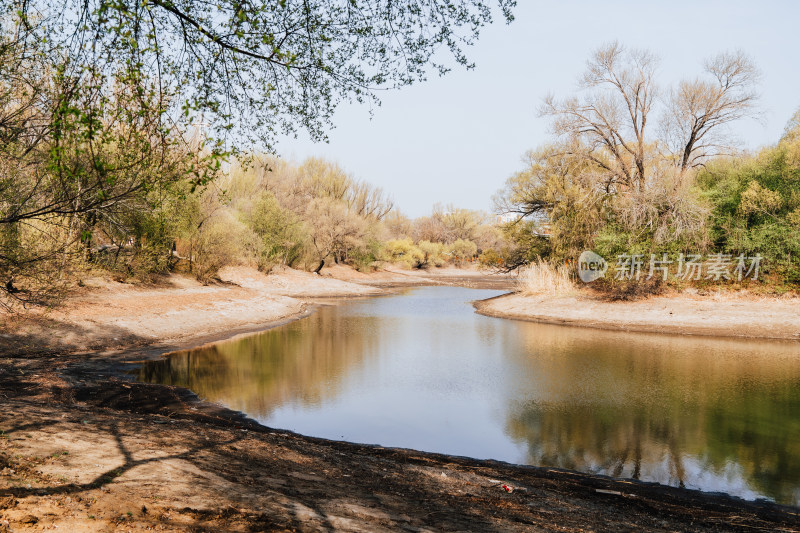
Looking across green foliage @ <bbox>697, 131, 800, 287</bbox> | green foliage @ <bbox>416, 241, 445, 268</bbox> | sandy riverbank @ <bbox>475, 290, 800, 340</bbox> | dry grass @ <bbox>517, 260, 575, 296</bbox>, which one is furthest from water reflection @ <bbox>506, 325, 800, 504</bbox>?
green foliage @ <bbox>416, 241, 445, 268</bbox>

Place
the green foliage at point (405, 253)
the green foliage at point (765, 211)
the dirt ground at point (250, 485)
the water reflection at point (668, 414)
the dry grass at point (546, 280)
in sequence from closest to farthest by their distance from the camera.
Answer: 1. the dirt ground at point (250, 485)
2. the water reflection at point (668, 414)
3. the green foliage at point (765, 211)
4. the dry grass at point (546, 280)
5. the green foliage at point (405, 253)

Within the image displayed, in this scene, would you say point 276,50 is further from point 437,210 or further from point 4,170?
point 437,210

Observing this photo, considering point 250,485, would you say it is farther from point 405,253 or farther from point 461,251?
point 461,251

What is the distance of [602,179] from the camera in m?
29.0

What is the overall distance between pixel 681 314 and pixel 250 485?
24758 millimetres

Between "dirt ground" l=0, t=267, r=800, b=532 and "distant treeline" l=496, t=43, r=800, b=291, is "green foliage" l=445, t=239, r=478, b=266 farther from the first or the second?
"dirt ground" l=0, t=267, r=800, b=532

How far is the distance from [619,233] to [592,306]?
458cm

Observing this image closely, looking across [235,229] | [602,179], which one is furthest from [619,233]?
[235,229]

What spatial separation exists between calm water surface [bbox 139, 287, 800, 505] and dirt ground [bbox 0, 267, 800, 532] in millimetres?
1254

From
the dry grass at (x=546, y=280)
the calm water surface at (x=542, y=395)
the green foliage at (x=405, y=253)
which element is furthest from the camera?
the green foliage at (x=405, y=253)

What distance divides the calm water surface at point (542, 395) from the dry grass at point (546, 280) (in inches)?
291

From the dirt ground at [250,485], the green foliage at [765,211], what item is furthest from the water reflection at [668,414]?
the green foliage at [765,211]

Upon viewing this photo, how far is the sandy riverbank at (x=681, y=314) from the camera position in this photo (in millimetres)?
22312

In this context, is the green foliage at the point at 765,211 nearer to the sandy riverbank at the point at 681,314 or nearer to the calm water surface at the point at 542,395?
the sandy riverbank at the point at 681,314
